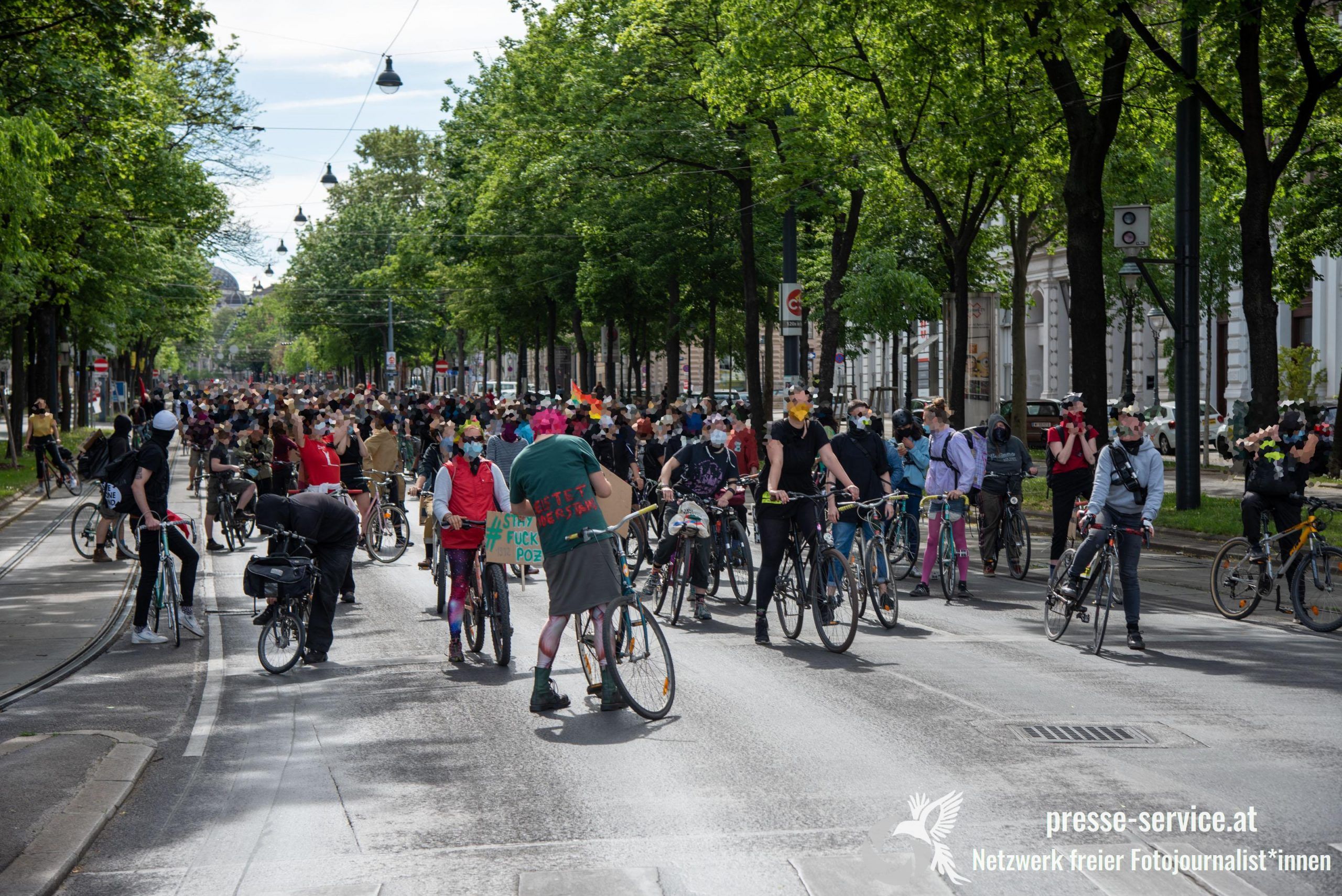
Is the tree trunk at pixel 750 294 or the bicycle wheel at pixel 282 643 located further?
the tree trunk at pixel 750 294

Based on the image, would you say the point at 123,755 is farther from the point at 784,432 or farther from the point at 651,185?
the point at 651,185

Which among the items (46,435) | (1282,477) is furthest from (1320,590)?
(46,435)

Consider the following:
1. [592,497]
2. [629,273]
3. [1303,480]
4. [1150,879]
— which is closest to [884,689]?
[592,497]

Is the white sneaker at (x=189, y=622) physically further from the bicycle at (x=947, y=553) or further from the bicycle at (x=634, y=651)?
the bicycle at (x=947, y=553)

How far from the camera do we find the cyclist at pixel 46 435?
27953 mm

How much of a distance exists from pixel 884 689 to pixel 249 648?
509cm

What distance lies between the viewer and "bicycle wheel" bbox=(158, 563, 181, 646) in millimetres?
11984

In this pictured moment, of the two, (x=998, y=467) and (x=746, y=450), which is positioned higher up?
(x=746, y=450)

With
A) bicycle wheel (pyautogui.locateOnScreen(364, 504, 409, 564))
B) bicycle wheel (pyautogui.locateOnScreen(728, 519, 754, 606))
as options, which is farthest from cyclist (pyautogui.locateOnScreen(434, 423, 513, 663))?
bicycle wheel (pyautogui.locateOnScreen(364, 504, 409, 564))

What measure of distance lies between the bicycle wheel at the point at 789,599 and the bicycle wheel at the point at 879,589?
64cm

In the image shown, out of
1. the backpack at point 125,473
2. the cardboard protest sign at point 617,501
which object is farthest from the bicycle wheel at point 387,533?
the cardboard protest sign at point 617,501

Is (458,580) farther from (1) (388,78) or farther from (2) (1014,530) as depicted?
(1) (388,78)

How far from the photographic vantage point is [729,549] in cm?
1430

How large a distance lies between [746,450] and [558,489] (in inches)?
418
